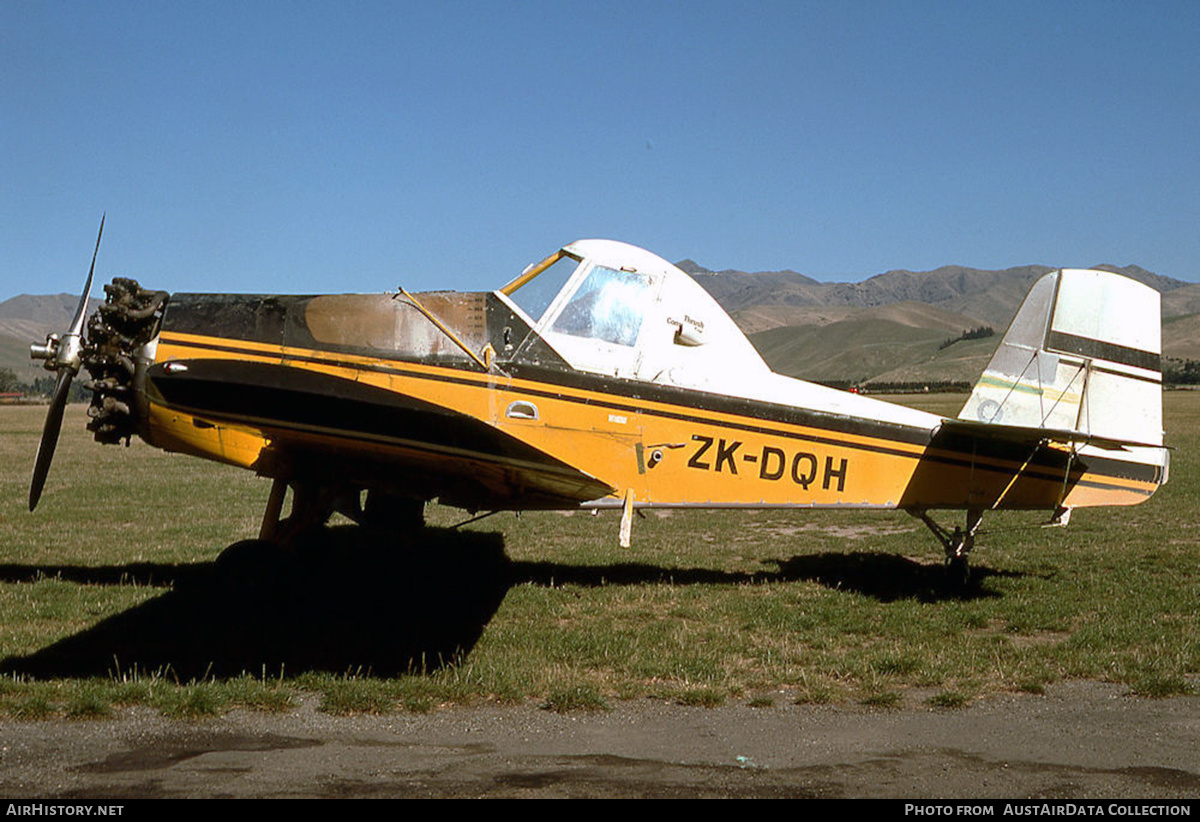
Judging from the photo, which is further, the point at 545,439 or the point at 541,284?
the point at 541,284

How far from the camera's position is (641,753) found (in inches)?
179

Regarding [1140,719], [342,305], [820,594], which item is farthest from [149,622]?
[1140,719]

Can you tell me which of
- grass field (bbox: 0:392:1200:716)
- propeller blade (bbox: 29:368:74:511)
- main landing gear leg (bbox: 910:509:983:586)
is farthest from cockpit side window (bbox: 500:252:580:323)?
main landing gear leg (bbox: 910:509:983:586)

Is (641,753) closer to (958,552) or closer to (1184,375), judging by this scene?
(958,552)

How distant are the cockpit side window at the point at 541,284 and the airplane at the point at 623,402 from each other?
0.6 inches

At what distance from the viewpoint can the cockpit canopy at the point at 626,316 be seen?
695 cm

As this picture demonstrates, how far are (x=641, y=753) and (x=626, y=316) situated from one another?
3.61 metres

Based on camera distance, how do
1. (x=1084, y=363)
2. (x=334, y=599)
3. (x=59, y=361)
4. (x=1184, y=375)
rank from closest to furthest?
(x=59, y=361)
(x=334, y=599)
(x=1084, y=363)
(x=1184, y=375)

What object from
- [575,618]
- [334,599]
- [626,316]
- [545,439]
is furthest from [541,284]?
[334,599]

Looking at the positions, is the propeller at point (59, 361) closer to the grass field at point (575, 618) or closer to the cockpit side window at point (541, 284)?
the grass field at point (575, 618)

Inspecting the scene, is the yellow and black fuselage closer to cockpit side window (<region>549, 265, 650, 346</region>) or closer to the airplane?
the airplane

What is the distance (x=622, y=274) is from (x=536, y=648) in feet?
9.95

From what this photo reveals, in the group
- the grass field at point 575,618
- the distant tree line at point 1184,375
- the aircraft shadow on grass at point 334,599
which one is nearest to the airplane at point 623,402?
the aircraft shadow on grass at point 334,599

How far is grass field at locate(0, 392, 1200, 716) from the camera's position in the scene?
5484mm
